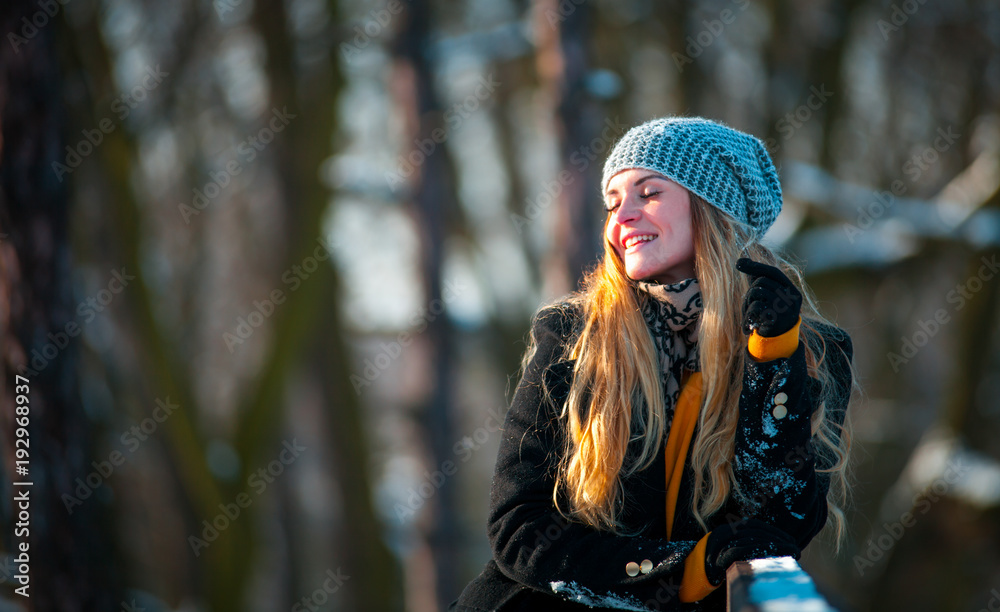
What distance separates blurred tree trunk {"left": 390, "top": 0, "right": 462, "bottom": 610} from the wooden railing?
16.8 ft

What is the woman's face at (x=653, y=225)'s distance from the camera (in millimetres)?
1963

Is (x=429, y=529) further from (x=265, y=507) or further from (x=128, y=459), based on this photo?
(x=265, y=507)

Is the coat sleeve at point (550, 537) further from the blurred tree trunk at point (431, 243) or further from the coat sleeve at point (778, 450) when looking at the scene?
the blurred tree trunk at point (431, 243)

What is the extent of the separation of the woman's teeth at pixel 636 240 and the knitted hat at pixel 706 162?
16 centimetres

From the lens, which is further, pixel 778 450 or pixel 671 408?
pixel 671 408

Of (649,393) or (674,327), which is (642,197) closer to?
(674,327)

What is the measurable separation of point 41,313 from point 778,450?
374 centimetres

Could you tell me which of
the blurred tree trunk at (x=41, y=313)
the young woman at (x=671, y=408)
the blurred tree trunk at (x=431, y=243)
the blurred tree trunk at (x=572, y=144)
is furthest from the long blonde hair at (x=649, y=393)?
→ the blurred tree trunk at (x=431, y=243)

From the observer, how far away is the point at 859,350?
9.80 metres

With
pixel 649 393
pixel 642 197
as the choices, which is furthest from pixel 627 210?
pixel 649 393

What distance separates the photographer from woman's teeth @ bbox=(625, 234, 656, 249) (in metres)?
1.97

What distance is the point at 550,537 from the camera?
173 cm

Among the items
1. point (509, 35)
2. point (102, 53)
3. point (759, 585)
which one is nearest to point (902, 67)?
point (509, 35)

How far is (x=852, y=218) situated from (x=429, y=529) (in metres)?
4.34
